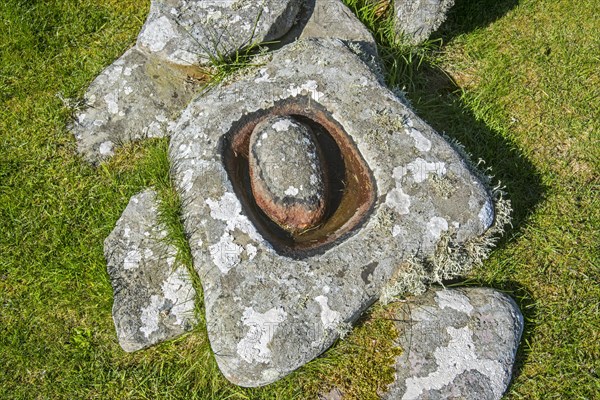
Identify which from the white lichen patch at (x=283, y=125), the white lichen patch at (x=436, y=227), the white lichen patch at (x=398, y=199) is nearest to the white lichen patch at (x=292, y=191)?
the white lichen patch at (x=283, y=125)

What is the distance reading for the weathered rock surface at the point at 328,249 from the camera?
3.83 m

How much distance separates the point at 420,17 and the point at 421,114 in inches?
34.0

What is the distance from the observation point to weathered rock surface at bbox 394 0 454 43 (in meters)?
5.43

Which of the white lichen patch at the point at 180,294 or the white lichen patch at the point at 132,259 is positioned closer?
the white lichen patch at the point at 180,294

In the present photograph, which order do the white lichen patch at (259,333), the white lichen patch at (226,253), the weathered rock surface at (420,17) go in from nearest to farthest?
the white lichen patch at (259,333), the white lichen patch at (226,253), the weathered rock surface at (420,17)

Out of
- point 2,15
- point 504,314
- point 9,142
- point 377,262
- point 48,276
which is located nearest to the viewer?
point 377,262

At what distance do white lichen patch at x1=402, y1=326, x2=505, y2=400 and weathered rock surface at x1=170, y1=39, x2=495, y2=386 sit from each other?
494mm

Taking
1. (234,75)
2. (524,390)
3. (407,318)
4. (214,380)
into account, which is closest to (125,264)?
(214,380)

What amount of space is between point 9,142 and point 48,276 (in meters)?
1.32

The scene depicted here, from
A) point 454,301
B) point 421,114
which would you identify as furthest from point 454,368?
point 421,114

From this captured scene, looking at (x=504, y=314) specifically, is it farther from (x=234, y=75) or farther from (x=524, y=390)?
(x=234, y=75)

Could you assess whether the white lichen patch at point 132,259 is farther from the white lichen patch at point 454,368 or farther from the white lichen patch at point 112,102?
the white lichen patch at point 454,368

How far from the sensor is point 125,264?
452cm

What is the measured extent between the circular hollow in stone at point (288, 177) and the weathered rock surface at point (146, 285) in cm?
82
